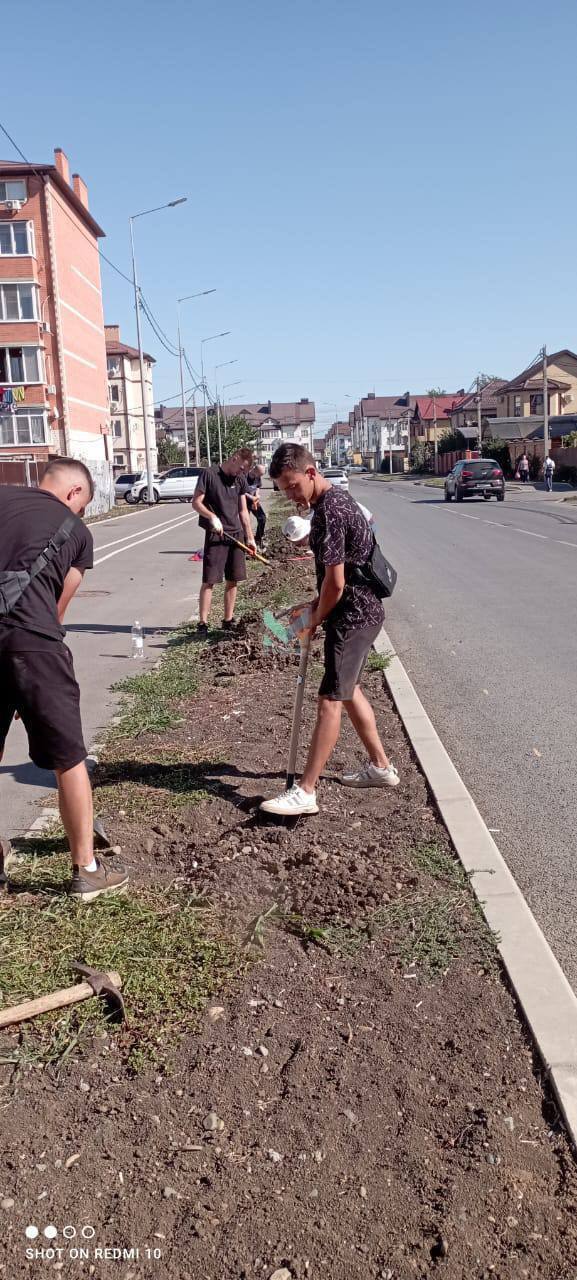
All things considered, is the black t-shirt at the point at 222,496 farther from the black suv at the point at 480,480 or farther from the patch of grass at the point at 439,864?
the black suv at the point at 480,480

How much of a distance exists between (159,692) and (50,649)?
12.5 feet

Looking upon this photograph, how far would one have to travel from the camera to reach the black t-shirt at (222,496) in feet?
32.7

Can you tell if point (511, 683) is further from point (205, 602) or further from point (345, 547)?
point (345, 547)

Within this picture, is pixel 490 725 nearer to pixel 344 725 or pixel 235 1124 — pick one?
pixel 344 725

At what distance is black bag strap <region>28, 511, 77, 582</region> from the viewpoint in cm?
373

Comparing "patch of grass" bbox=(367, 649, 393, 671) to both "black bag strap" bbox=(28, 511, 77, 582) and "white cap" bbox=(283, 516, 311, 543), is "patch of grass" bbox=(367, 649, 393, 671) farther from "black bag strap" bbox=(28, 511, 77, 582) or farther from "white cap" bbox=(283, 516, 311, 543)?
"black bag strap" bbox=(28, 511, 77, 582)

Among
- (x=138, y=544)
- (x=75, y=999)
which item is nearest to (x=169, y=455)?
(x=138, y=544)

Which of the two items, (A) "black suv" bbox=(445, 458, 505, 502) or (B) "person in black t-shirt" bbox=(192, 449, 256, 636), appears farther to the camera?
(A) "black suv" bbox=(445, 458, 505, 502)

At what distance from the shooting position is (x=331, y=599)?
4.57m

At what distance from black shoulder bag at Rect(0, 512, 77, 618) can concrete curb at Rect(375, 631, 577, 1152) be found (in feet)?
6.50

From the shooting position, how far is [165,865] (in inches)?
170

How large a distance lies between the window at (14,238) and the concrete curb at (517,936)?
4637 centimetres

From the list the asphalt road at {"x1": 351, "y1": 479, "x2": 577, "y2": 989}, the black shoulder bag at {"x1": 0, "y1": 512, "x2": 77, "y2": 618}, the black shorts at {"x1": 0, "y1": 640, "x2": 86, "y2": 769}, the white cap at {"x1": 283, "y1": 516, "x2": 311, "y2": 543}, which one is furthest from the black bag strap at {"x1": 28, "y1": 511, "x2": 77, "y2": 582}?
the asphalt road at {"x1": 351, "y1": 479, "x2": 577, "y2": 989}

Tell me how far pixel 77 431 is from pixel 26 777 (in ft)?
159
